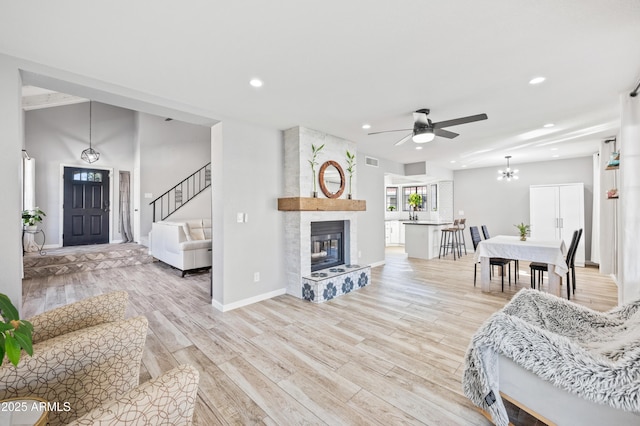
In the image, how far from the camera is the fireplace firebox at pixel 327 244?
4649mm

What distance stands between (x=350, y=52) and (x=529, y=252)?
13.2 feet

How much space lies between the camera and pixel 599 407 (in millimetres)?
1305

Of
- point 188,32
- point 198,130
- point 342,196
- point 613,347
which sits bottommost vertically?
point 613,347

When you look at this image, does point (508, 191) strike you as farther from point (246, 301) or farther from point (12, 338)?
point (12, 338)

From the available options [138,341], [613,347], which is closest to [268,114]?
[138,341]

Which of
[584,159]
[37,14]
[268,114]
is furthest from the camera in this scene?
[584,159]

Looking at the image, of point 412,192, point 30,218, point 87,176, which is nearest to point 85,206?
point 87,176

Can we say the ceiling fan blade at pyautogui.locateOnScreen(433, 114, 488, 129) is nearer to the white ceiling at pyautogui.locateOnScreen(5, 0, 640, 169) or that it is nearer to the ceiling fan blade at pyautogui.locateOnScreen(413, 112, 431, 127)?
the ceiling fan blade at pyautogui.locateOnScreen(413, 112, 431, 127)

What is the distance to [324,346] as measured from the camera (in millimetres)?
2717

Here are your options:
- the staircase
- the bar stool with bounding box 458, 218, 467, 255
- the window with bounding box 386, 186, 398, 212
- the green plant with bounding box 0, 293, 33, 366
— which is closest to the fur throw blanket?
the green plant with bounding box 0, 293, 33, 366

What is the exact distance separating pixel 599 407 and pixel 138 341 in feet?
7.82

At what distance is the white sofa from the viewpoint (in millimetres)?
5477

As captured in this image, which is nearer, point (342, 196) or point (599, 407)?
point (599, 407)

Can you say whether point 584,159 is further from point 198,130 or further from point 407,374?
point 198,130
